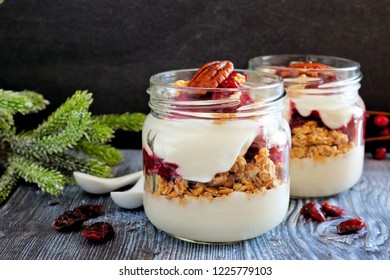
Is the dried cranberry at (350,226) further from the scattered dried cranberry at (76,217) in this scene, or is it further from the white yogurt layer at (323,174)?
the scattered dried cranberry at (76,217)

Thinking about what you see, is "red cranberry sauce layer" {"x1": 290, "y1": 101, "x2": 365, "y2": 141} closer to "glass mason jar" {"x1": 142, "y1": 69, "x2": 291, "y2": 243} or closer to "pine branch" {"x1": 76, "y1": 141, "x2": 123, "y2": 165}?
"glass mason jar" {"x1": 142, "y1": 69, "x2": 291, "y2": 243}

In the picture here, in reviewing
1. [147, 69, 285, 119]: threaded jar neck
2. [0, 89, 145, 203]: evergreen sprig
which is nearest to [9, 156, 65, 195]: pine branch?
[0, 89, 145, 203]: evergreen sprig

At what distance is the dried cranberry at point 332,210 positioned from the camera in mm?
1242

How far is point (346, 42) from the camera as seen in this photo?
1628mm

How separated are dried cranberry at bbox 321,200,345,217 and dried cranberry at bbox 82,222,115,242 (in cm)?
45

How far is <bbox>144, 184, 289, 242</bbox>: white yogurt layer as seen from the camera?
106 centimetres

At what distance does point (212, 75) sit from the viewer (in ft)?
3.61

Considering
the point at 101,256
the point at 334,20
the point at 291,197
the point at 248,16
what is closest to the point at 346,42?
the point at 334,20

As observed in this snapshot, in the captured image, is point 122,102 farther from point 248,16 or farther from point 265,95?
point 265,95

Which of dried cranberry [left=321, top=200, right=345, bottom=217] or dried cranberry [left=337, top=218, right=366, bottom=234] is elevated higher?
dried cranberry [left=337, top=218, right=366, bottom=234]

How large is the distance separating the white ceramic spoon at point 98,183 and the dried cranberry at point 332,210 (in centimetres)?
46

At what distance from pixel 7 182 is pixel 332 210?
75 cm

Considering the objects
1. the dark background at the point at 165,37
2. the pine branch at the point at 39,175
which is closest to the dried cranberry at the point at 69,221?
the pine branch at the point at 39,175

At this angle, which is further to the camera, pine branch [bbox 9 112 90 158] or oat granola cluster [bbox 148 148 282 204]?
pine branch [bbox 9 112 90 158]
